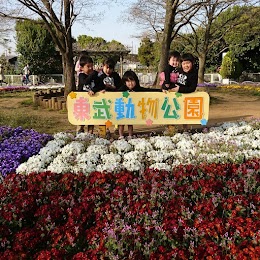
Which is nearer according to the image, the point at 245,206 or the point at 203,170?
the point at 245,206

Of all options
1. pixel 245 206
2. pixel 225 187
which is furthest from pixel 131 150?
pixel 245 206

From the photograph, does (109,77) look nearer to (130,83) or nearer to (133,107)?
(130,83)

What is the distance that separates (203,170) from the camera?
4547 millimetres

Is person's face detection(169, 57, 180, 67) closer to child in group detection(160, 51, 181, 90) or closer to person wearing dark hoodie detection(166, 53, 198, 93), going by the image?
child in group detection(160, 51, 181, 90)

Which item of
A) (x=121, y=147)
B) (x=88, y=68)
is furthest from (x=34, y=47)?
(x=121, y=147)

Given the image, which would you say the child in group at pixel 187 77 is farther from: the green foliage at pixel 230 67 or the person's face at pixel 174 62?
the green foliage at pixel 230 67

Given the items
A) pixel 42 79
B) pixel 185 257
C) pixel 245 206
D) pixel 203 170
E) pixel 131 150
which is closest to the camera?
pixel 185 257

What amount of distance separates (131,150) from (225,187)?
226cm

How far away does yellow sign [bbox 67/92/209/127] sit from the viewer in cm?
663

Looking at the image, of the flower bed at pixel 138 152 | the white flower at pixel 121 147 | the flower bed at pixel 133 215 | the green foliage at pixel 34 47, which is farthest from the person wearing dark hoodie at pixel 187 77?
the green foliage at pixel 34 47

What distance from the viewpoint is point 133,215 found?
3.31 meters

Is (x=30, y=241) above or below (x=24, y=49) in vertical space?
below

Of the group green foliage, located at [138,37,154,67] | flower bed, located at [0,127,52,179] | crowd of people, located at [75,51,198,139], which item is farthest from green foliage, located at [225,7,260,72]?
flower bed, located at [0,127,52,179]

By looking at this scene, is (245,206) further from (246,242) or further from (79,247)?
(79,247)
